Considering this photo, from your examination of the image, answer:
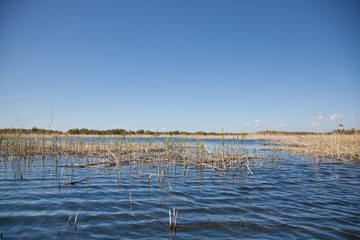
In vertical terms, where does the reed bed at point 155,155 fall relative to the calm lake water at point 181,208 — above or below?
above

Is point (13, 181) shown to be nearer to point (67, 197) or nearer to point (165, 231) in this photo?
point (67, 197)

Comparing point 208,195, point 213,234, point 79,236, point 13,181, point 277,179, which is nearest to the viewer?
point 79,236

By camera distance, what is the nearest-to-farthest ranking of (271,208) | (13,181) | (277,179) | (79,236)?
(79,236), (271,208), (13,181), (277,179)

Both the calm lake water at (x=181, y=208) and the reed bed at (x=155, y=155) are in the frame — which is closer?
the calm lake water at (x=181, y=208)

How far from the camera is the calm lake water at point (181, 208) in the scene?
3.58m

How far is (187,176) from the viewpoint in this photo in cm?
828

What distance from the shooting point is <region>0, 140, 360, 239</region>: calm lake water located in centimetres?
358

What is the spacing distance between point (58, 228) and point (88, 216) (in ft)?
2.01

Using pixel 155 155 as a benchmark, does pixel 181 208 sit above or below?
below

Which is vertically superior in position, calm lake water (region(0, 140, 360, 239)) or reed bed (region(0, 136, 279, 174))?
reed bed (region(0, 136, 279, 174))

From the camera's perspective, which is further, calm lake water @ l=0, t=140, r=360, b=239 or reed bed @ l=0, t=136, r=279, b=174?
reed bed @ l=0, t=136, r=279, b=174

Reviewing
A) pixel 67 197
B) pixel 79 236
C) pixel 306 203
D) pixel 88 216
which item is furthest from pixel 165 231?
pixel 306 203

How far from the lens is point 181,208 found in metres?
4.66

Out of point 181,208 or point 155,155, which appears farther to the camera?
point 155,155
